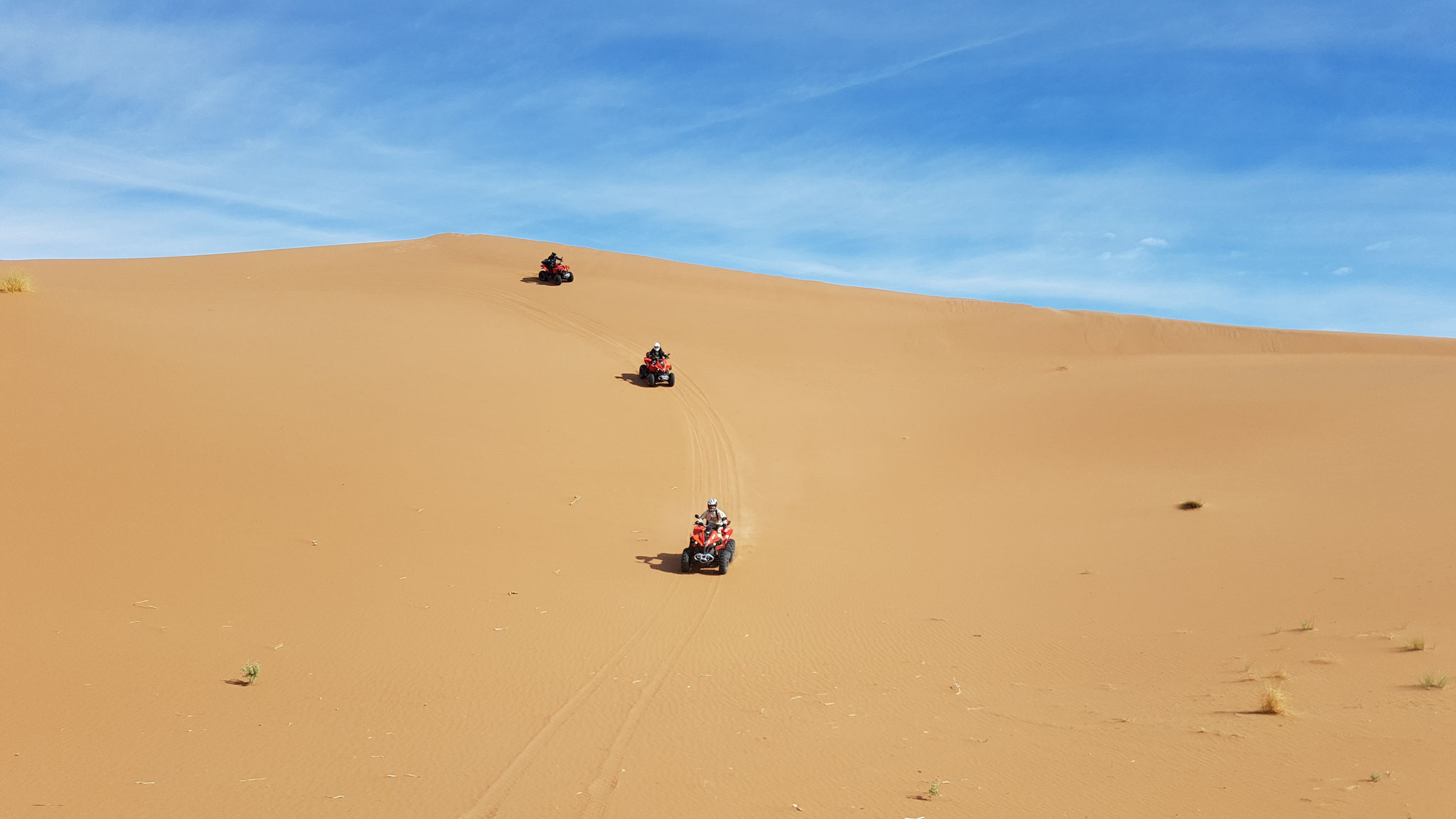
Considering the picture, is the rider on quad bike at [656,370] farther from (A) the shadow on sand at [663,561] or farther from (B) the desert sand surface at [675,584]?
(A) the shadow on sand at [663,561]

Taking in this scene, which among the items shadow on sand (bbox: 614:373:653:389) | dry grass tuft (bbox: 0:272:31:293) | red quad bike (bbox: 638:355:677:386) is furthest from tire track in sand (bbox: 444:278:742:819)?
dry grass tuft (bbox: 0:272:31:293)

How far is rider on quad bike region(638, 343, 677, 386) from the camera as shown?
24125 millimetres

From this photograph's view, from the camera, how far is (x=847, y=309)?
37500 mm

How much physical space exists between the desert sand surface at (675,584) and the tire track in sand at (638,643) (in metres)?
0.05

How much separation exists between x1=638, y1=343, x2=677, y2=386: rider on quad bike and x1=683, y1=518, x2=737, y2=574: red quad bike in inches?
453

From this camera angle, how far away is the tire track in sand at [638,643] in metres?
6.25

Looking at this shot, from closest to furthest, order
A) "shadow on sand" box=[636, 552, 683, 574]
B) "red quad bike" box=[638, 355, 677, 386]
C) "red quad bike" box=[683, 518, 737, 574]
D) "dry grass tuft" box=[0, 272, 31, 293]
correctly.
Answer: "red quad bike" box=[683, 518, 737, 574], "shadow on sand" box=[636, 552, 683, 574], "dry grass tuft" box=[0, 272, 31, 293], "red quad bike" box=[638, 355, 677, 386]

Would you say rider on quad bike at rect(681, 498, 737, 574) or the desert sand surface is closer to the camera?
the desert sand surface

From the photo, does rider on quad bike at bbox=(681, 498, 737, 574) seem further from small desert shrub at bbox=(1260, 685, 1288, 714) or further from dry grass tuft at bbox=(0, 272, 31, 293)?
dry grass tuft at bbox=(0, 272, 31, 293)

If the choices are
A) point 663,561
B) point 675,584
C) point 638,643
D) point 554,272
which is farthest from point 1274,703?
point 554,272

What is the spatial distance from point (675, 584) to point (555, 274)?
24110 mm

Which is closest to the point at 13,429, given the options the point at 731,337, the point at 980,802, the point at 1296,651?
the point at 980,802

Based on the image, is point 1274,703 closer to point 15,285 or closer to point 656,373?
point 656,373

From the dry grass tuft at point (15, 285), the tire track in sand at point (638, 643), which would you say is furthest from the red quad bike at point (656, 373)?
the dry grass tuft at point (15, 285)
